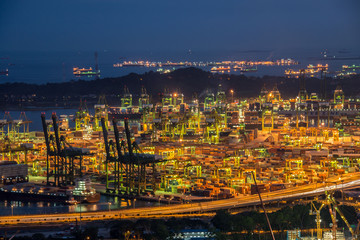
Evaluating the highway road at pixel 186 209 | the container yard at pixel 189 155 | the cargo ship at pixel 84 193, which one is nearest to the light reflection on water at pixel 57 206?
the cargo ship at pixel 84 193

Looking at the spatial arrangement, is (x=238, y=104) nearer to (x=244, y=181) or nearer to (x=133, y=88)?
(x=133, y=88)

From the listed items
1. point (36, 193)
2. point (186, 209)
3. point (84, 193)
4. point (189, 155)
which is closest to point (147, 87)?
point (189, 155)

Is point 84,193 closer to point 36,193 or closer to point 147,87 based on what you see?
point 36,193

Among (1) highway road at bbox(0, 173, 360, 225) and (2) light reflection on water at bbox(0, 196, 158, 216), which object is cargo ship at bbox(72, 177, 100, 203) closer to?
(2) light reflection on water at bbox(0, 196, 158, 216)

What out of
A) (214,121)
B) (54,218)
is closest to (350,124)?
(214,121)

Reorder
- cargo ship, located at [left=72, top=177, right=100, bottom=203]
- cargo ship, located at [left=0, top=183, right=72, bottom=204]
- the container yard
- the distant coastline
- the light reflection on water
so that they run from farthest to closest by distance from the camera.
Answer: the distant coastline, the container yard, cargo ship, located at [left=0, top=183, right=72, bottom=204], cargo ship, located at [left=72, top=177, right=100, bottom=203], the light reflection on water

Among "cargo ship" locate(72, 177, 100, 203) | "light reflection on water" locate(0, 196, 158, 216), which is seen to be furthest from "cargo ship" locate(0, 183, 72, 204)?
"light reflection on water" locate(0, 196, 158, 216)

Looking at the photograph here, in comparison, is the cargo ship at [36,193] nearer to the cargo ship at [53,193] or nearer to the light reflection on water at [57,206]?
the cargo ship at [53,193]
